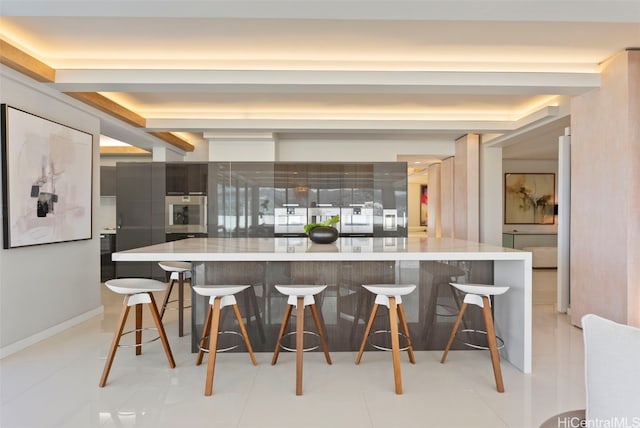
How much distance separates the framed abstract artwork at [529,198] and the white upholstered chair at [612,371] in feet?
29.6

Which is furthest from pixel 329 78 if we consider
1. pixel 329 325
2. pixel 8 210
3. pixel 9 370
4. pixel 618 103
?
pixel 9 370

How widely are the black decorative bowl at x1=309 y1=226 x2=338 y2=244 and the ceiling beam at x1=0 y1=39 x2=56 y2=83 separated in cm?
281

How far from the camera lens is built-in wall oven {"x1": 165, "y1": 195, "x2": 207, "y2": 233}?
6574mm

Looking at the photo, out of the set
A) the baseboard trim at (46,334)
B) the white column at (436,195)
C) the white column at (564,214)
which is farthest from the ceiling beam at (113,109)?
the white column at (436,195)

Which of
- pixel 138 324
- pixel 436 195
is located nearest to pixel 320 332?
pixel 138 324

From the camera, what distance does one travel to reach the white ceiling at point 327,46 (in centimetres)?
251

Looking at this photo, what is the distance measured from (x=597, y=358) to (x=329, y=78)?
10.4 feet

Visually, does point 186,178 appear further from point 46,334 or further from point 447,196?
point 447,196

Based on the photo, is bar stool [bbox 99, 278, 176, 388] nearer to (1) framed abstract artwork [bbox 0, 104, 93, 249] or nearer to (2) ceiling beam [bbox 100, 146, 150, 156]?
(1) framed abstract artwork [bbox 0, 104, 93, 249]

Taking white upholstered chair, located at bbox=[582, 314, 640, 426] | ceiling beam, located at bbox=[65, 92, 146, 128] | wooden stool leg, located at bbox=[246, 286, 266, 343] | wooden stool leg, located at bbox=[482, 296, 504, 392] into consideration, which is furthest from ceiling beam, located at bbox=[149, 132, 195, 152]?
white upholstered chair, located at bbox=[582, 314, 640, 426]

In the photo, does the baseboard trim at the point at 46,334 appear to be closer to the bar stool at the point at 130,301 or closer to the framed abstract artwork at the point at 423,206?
Result: the bar stool at the point at 130,301

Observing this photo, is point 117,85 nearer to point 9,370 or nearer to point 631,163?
point 9,370

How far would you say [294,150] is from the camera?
729 centimetres

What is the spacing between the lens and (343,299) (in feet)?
11.1
